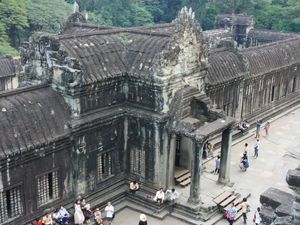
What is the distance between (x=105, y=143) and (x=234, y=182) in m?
8.64

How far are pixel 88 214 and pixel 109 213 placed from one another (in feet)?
3.54

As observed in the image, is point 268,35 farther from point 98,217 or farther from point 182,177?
point 98,217

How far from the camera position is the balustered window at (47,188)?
20.0 meters

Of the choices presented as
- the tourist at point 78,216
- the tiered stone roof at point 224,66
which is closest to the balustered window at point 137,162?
the tourist at point 78,216

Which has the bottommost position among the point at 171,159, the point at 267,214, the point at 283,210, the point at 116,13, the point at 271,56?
the point at 171,159

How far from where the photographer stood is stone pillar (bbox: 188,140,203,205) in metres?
22.2

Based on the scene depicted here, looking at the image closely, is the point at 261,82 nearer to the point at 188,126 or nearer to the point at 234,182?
the point at 234,182

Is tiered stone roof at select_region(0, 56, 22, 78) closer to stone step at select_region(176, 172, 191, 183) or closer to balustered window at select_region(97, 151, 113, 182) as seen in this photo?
balustered window at select_region(97, 151, 113, 182)

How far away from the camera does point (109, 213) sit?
2170 centimetres

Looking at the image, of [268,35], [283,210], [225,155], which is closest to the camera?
[283,210]

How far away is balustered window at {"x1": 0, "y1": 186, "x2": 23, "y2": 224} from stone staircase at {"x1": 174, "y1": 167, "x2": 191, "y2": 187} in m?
9.14

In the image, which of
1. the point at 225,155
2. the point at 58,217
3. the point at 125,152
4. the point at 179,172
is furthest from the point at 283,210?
the point at 179,172

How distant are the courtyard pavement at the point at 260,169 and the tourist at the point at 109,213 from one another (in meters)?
0.57

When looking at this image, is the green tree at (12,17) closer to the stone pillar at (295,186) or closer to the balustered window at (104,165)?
the balustered window at (104,165)
